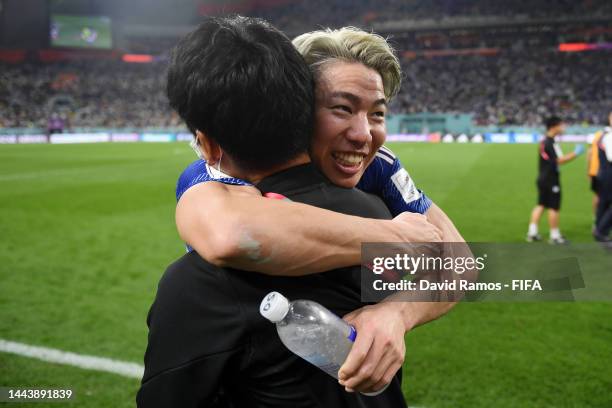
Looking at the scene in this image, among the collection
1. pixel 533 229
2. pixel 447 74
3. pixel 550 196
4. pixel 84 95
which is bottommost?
pixel 84 95

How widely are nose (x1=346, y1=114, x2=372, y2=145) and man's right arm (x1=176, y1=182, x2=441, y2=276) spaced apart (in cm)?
48

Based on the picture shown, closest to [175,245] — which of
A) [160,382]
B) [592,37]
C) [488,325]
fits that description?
[488,325]

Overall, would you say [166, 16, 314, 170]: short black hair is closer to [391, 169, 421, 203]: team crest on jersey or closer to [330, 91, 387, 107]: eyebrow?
[330, 91, 387, 107]: eyebrow

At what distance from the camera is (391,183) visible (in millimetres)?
2080

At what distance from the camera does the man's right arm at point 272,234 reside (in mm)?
1173

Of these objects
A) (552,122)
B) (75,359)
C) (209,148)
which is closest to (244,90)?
(209,148)

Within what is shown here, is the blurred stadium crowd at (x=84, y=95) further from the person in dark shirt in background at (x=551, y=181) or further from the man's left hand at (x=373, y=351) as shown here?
the man's left hand at (x=373, y=351)

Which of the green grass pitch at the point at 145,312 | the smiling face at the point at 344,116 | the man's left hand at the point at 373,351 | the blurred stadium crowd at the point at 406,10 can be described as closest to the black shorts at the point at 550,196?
the green grass pitch at the point at 145,312

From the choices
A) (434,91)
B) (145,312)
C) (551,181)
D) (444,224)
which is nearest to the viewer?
(444,224)

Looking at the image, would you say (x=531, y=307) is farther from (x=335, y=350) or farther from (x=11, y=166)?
(x=11, y=166)

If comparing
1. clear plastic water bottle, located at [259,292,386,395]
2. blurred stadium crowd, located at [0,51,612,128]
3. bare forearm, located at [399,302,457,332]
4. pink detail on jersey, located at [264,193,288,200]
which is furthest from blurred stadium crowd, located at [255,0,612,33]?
clear plastic water bottle, located at [259,292,386,395]

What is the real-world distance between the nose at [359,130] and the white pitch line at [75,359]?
3.00m

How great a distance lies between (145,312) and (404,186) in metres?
3.88

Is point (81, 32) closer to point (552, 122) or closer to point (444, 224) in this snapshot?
point (552, 122)
